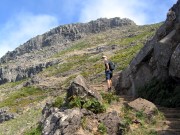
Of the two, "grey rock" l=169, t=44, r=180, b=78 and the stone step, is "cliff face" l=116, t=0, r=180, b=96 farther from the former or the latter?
the stone step

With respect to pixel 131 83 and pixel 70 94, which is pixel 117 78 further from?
pixel 70 94

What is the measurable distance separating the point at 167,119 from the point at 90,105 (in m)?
3.52

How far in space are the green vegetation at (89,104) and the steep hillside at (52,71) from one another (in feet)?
30.7

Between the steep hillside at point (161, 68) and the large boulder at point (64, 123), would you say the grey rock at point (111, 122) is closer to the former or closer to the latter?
the large boulder at point (64, 123)

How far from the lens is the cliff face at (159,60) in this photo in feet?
63.7

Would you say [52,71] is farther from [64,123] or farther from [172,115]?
[64,123]

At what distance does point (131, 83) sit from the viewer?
81.9 feet

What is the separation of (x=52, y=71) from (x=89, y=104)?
304 feet

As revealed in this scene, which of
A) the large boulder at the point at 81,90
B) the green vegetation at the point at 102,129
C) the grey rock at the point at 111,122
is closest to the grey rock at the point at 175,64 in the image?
the large boulder at the point at 81,90

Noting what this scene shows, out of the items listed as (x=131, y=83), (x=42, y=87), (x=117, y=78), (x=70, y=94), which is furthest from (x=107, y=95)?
(x=42, y=87)

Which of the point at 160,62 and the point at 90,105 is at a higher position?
the point at 160,62

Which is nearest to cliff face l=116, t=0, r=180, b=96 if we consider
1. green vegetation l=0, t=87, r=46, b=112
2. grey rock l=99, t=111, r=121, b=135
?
grey rock l=99, t=111, r=121, b=135

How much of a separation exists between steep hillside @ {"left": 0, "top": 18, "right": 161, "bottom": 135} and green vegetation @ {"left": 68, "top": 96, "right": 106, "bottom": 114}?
9348 millimetres

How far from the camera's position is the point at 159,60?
20953 mm
